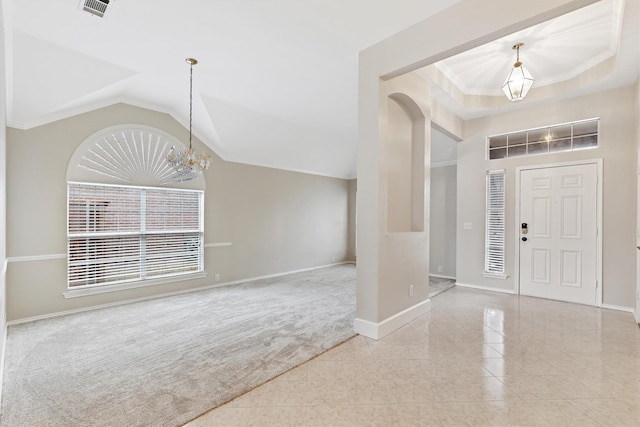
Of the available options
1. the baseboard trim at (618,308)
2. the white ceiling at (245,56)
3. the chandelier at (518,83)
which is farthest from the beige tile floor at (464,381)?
the white ceiling at (245,56)

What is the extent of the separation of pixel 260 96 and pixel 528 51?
3.42m

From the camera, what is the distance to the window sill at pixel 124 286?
155 inches

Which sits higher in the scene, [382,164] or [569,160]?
[569,160]

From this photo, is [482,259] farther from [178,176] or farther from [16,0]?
[16,0]

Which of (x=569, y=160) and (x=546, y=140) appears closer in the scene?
(x=569, y=160)

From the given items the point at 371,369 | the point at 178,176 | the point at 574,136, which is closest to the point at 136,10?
the point at 178,176

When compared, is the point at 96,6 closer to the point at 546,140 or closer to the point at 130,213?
the point at 130,213

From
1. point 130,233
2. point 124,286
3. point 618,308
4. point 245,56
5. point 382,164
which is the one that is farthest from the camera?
point 130,233

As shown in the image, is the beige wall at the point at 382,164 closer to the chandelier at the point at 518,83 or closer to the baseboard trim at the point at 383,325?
the baseboard trim at the point at 383,325

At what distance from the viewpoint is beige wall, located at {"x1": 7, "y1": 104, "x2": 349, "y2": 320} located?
3578 mm

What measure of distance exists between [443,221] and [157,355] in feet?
18.5

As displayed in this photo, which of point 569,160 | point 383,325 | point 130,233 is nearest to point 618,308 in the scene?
point 569,160

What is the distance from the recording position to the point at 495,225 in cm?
508

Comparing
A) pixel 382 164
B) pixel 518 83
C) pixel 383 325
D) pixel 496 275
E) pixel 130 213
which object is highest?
pixel 518 83
